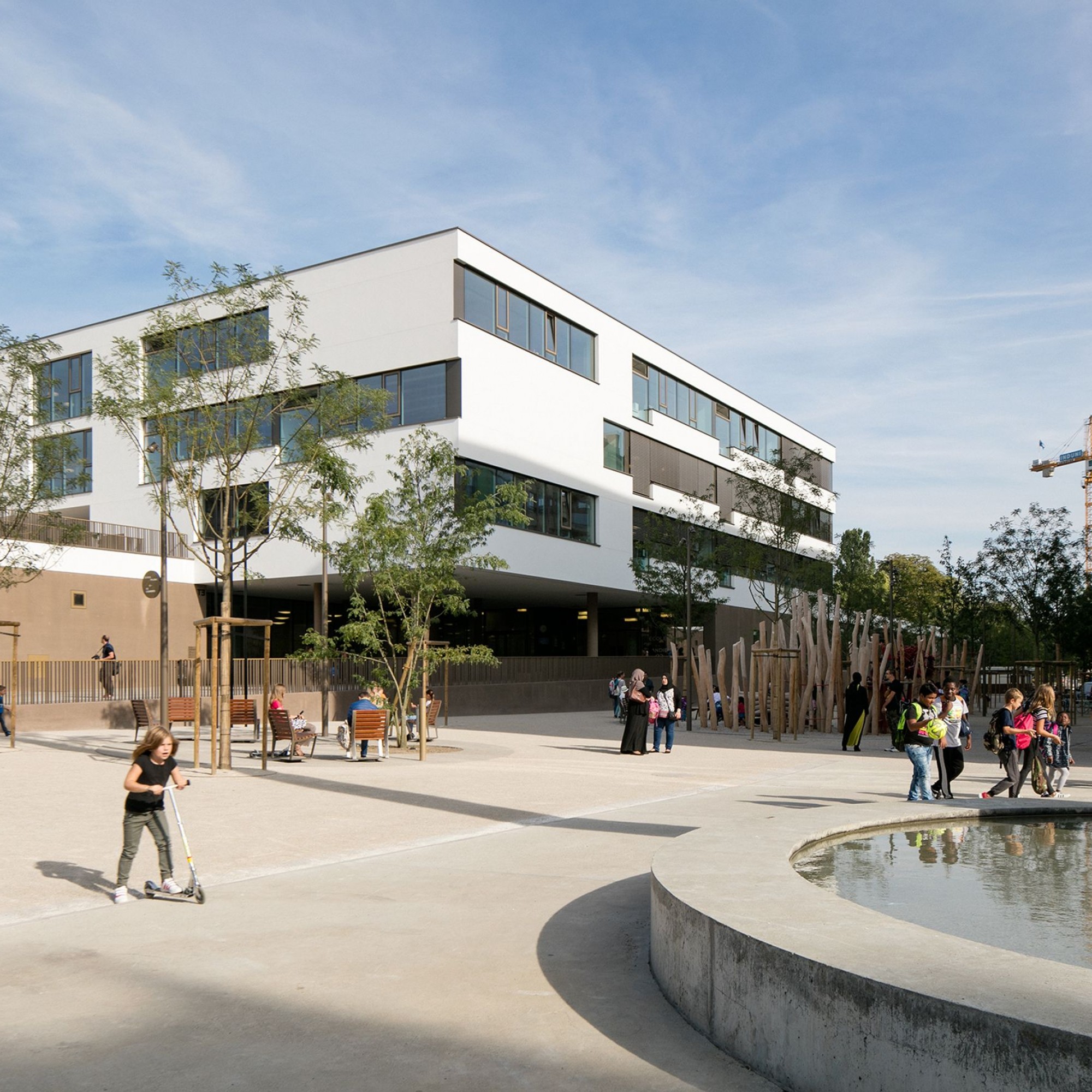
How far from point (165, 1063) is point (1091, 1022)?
3.61 m

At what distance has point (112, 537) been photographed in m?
37.7

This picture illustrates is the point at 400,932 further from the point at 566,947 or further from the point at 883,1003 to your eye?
the point at 883,1003

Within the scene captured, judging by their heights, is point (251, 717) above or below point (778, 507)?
below

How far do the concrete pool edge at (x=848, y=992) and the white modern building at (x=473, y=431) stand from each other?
77.1ft

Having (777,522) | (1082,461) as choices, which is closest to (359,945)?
(777,522)

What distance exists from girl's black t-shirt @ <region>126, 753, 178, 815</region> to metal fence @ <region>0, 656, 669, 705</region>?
1294cm

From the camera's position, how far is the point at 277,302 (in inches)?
1492

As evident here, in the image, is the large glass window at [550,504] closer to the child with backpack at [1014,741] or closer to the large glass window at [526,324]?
the large glass window at [526,324]

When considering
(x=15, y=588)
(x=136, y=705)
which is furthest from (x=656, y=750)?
(x=15, y=588)

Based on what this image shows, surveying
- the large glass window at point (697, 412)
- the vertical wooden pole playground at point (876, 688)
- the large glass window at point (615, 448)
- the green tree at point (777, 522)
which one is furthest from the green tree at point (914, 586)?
the vertical wooden pole playground at point (876, 688)

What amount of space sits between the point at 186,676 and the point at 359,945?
25.9 metres

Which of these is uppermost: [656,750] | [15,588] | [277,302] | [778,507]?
[277,302]

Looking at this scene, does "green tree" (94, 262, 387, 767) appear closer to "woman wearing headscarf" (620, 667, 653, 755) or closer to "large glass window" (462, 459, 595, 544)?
"woman wearing headscarf" (620, 667, 653, 755)

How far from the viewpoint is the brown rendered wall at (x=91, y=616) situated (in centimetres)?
3416
